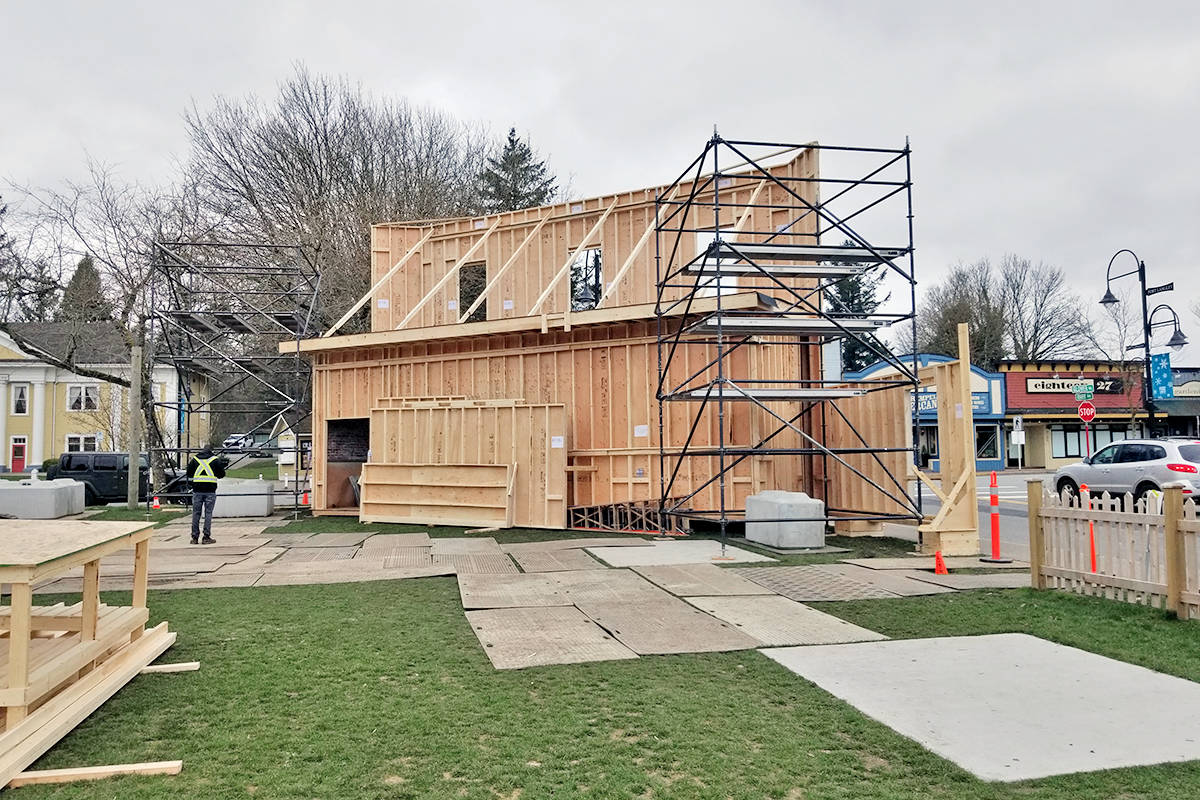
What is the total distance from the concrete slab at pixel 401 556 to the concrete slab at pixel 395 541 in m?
0.33

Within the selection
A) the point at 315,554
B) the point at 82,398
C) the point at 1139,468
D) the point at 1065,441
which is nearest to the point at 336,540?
the point at 315,554

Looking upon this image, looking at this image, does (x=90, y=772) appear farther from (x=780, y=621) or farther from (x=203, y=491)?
(x=203, y=491)

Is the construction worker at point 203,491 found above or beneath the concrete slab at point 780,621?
above

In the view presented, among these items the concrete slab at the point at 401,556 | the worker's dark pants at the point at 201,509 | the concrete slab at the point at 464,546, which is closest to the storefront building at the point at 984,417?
the concrete slab at the point at 464,546

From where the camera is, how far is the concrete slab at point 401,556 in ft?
35.0

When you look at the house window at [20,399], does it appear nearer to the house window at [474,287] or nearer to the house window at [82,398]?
the house window at [82,398]

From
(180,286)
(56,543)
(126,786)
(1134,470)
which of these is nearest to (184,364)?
(180,286)

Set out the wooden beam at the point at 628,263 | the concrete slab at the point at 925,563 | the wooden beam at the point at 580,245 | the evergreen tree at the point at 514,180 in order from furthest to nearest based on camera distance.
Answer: the evergreen tree at the point at 514,180 → the wooden beam at the point at 580,245 → the wooden beam at the point at 628,263 → the concrete slab at the point at 925,563

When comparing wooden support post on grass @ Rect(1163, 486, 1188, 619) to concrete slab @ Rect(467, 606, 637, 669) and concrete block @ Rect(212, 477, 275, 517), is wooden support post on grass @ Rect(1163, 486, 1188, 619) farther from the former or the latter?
concrete block @ Rect(212, 477, 275, 517)

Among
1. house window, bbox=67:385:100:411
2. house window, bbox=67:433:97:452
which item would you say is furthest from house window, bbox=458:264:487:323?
house window, bbox=67:433:97:452

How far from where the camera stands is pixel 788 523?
1168 cm

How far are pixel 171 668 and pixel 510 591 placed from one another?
144 inches

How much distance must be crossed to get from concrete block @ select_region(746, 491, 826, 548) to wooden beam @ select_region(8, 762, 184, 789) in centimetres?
905

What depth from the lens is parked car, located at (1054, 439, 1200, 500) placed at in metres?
16.5
